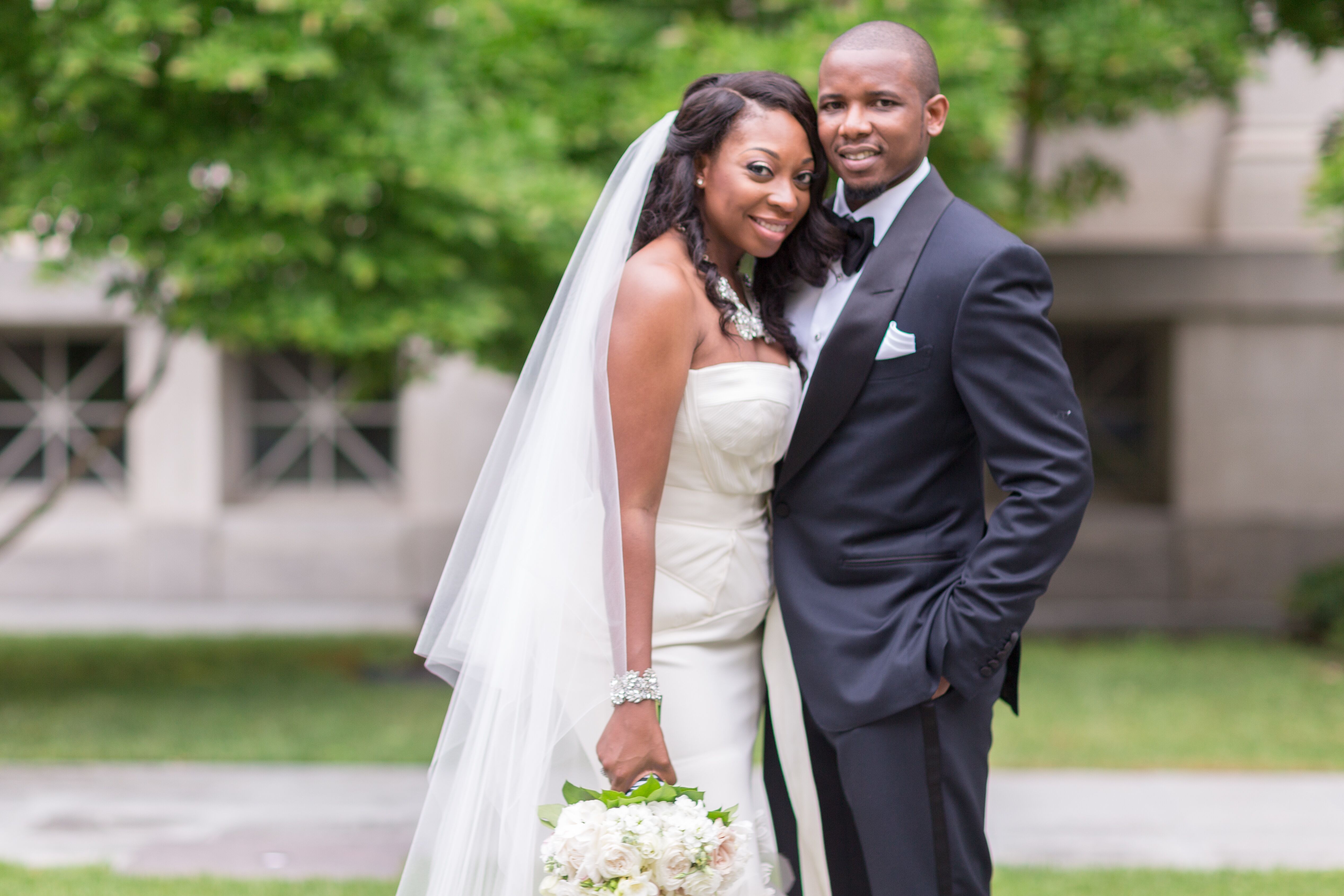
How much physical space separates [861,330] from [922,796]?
39.7 inches

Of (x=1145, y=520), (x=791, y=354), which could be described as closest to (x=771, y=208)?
(x=791, y=354)

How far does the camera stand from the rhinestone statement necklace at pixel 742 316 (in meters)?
2.81

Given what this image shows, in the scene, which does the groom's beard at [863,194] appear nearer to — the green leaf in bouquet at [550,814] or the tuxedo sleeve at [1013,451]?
the tuxedo sleeve at [1013,451]

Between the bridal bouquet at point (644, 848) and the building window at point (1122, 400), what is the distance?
40.1 feet

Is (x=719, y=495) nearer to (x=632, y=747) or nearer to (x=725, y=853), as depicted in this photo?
(x=632, y=747)

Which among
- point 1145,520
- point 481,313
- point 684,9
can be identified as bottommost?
point 1145,520

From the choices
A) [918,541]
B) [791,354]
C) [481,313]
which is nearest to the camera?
[918,541]

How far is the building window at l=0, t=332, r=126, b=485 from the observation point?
14.0m

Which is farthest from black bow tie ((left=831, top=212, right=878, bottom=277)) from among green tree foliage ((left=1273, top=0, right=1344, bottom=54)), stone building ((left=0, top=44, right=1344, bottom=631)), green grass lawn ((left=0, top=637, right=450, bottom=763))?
stone building ((left=0, top=44, right=1344, bottom=631))

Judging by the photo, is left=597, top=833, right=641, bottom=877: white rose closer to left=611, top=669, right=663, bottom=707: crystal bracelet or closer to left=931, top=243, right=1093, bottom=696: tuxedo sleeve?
left=611, top=669, right=663, bottom=707: crystal bracelet

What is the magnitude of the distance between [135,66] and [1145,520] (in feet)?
35.6

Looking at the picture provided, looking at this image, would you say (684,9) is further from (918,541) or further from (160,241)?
(918,541)

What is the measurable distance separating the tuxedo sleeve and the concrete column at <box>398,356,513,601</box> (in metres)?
10.9

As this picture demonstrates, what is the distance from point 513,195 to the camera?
→ 6672 mm
